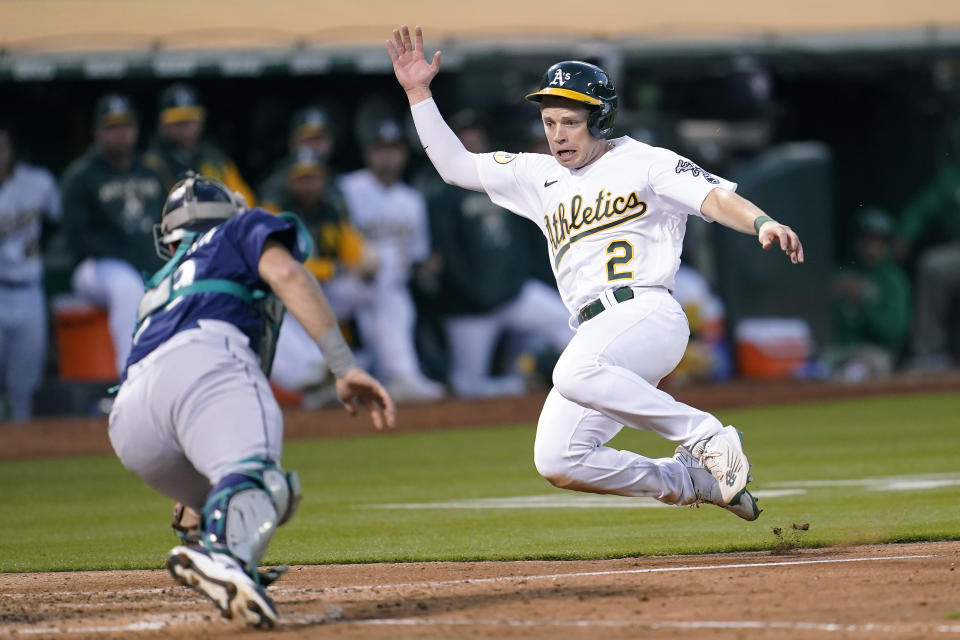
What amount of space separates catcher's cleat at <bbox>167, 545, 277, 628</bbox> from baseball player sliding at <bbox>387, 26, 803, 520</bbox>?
5.34 ft

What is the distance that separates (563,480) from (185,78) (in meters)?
10.3

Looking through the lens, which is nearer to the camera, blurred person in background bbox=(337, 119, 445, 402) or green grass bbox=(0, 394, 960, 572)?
green grass bbox=(0, 394, 960, 572)

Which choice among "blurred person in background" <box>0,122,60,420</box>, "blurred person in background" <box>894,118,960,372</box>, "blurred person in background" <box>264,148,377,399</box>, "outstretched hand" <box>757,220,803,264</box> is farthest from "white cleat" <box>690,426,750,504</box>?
"blurred person in background" <box>894,118,960,372</box>

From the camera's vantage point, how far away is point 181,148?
500 inches

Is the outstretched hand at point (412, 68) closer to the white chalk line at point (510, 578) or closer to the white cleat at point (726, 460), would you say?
the white cleat at point (726, 460)

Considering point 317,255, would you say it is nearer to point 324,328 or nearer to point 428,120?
point 428,120

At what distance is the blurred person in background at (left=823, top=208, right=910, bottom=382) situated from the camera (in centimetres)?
1617

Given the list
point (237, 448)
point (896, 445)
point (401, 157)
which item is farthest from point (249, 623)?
point (401, 157)

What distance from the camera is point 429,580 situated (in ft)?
17.7

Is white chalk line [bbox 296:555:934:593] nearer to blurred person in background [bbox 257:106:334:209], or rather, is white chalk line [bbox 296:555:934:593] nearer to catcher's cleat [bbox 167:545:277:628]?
catcher's cleat [bbox 167:545:277:628]

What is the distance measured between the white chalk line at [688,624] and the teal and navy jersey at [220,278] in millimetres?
925

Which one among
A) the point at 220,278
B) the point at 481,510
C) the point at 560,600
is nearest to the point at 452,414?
the point at 481,510

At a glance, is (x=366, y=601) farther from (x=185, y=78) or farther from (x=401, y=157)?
(x=185, y=78)

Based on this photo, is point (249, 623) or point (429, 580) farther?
point (429, 580)
